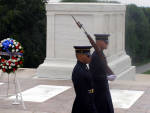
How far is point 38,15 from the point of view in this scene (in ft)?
75.3

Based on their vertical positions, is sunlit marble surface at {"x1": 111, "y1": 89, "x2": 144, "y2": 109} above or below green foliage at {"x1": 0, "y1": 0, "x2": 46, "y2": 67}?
below

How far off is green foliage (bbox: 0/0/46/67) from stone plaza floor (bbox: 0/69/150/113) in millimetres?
11664

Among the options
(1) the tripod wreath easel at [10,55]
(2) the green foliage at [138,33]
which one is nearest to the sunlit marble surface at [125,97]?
(1) the tripod wreath easel at [10,55]

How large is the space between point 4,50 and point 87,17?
314 cm

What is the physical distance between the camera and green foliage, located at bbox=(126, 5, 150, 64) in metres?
31.6

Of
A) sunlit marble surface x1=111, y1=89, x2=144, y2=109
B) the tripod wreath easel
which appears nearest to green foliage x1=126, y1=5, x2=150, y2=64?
sunlit marble surface x1=111, y1=89, x2=144, y2=109

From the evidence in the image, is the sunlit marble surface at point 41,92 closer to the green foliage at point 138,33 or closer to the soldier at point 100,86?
the soldier at point 100,86

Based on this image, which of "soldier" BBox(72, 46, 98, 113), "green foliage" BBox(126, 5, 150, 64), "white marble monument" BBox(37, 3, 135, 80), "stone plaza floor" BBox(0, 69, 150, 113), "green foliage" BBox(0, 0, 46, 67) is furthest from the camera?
"green foliage" BBox(126, 5, 150, 64)

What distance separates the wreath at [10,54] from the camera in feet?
23.7

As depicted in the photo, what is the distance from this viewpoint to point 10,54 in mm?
7258

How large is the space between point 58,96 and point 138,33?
2584cm

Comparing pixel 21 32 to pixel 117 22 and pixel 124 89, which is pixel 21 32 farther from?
pixel 124 89

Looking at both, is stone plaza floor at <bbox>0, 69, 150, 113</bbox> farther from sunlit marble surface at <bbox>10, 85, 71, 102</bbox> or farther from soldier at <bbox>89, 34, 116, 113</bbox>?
→ soldier at <bbox>89, 34, 116, 113</bbox>

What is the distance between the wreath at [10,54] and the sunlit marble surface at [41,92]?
0.85 meters
